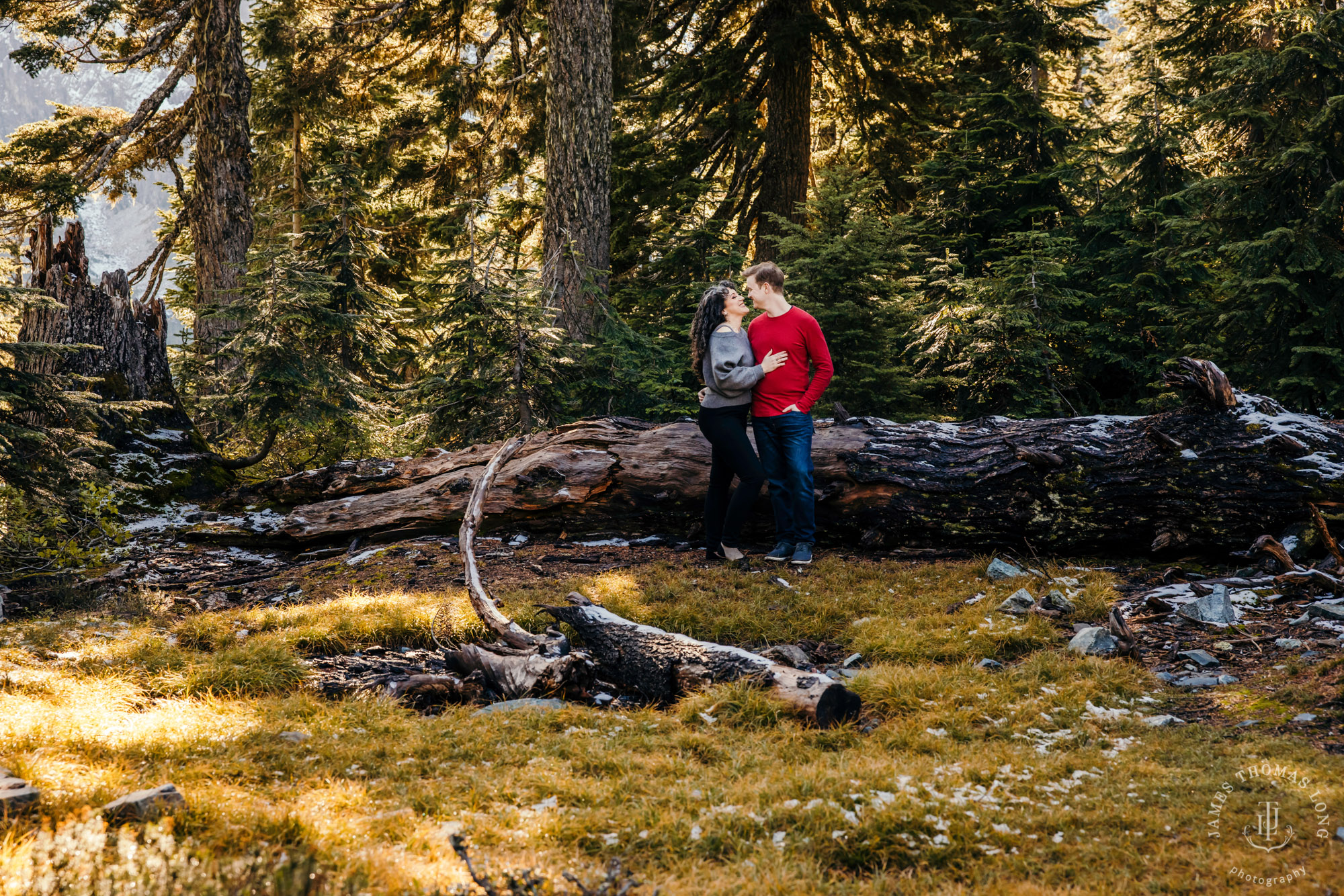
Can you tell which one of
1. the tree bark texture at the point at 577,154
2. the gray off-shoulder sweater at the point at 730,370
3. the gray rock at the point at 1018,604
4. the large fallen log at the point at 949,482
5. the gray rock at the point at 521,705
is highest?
the tree bark texture at the point at 577,154

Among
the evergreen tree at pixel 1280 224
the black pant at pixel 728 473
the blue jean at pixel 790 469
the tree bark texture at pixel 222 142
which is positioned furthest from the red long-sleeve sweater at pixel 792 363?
the tree bark texture at pixel 222 142

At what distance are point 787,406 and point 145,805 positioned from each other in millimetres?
5339

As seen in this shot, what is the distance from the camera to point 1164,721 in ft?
12.3

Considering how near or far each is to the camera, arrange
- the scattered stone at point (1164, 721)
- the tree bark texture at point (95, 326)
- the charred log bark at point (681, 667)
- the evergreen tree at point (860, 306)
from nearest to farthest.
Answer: the scattered stone at point (1164, 721), the charred log bark at point (681, 667), the tree bark texture at point (95, 326), the evergreen tree at point (860, 306)

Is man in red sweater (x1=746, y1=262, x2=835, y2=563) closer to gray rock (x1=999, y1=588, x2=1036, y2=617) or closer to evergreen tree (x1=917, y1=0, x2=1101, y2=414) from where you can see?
gray rock (x1=999, y1=588, x2=1036, y2=617)

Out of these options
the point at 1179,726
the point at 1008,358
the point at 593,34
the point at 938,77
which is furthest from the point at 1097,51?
the point at 1179,726

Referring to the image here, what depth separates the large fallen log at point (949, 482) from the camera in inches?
237

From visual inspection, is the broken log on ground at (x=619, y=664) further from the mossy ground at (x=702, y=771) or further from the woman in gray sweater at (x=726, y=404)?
the woman in gray sweater at (x=726, y=404)

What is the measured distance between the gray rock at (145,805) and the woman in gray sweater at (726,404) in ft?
15.7

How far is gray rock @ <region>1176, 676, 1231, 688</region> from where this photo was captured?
4.15 m

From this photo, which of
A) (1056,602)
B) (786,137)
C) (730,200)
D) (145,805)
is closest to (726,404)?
(1056,602)

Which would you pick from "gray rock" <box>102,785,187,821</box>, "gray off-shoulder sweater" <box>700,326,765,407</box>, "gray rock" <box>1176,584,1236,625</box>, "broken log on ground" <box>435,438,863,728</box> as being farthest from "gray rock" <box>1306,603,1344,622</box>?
"gray rock" <box>102,785,187,821</box>

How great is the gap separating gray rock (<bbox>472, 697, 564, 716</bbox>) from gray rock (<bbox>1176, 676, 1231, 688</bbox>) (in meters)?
3.51

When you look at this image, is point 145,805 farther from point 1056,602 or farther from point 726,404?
point 1056,602
